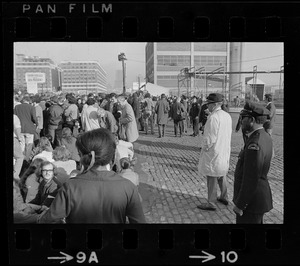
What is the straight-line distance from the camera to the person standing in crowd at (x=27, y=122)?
321 centimetres

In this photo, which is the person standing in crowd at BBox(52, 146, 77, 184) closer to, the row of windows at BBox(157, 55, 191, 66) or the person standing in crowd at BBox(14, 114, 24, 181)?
the person standing in crowd at BBox(14, 114, 24, 181)

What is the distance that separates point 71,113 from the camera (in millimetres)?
3412

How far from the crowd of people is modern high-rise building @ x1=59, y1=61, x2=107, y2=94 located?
68 millimetres

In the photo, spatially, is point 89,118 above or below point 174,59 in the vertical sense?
Result: below

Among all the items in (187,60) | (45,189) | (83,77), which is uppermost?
(187,60)

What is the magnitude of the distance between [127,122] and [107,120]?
211mm

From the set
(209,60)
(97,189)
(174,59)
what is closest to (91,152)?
(97,189)

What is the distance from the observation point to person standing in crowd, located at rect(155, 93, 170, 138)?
11.6ft

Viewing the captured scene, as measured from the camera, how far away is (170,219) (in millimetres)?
3305

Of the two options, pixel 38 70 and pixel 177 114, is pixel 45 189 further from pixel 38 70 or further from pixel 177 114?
pixel 177 114

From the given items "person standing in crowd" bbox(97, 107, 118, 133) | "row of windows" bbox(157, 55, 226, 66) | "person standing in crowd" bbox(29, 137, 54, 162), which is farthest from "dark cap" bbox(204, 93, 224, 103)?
"person standing in crowd" bbox(29, 137, 54, 162)
